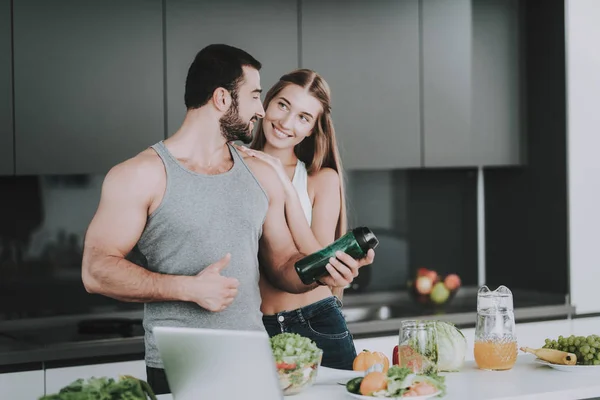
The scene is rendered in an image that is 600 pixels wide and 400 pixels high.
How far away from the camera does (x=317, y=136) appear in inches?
118

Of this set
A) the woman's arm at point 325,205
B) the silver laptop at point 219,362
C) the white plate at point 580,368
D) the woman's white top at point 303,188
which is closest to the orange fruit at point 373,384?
the silver laptop at point 219,362

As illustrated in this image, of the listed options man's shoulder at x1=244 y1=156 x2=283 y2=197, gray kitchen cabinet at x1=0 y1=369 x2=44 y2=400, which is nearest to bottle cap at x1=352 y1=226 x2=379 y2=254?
man's shoulder at x1=244 y1=156 x2=283 y2=197

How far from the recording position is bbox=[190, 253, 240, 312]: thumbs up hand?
217cm

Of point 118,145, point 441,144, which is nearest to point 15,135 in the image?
point 118,145

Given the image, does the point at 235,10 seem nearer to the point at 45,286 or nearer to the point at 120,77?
the point at 120,77

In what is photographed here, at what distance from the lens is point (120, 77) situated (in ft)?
11.7

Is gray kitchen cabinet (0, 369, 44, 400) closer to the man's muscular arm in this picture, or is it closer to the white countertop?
the man's muscular arm

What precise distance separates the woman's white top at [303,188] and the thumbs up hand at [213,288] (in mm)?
751

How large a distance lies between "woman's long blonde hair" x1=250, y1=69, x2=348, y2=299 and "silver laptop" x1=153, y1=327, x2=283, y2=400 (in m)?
1.40

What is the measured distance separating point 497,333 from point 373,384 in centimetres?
48

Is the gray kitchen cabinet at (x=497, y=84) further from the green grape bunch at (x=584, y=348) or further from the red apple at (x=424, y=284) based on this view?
the green grape bunch at (x=584, y=348)

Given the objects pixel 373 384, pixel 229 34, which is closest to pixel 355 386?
pixel 373 384

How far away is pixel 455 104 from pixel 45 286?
2008 millimetres

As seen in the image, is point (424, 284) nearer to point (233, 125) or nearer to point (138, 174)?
point (233, 125)
